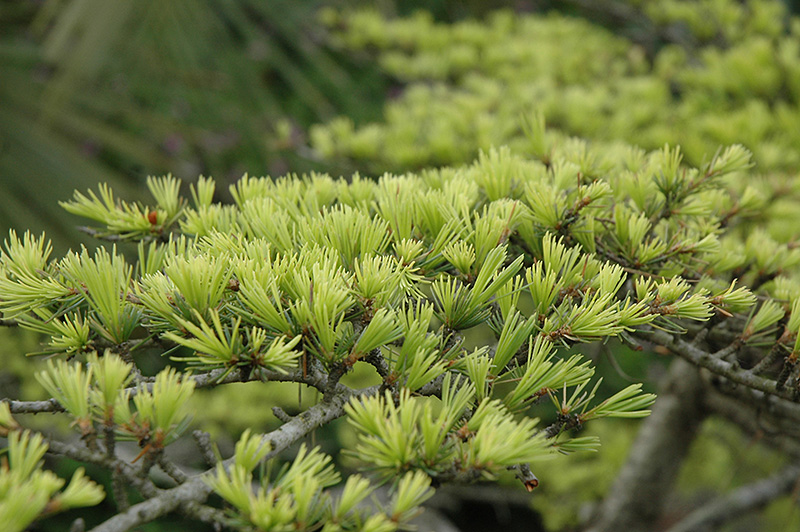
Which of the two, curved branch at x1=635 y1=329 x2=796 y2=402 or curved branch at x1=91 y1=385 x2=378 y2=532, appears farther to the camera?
curved branch at x1=635 y1=329 x2=796 y2=402

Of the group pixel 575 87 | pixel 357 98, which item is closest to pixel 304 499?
pixel 575 87

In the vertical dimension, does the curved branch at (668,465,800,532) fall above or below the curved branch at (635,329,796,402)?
below

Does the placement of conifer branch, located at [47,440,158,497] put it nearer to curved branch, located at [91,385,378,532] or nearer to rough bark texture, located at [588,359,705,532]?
curved branch, located at [91,385,378,532]

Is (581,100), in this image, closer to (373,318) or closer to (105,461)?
(373,318)

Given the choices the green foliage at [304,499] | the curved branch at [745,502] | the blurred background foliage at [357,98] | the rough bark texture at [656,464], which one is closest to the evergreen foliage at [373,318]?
the green foliage at [304,499]

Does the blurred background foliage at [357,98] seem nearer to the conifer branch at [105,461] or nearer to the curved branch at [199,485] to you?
the curved branch at [199,485]

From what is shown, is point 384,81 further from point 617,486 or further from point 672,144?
point 617,486

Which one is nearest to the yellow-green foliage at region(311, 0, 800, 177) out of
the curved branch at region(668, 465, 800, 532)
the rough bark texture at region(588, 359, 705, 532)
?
the rough bark texture at region(588, 359, 705, 532)
